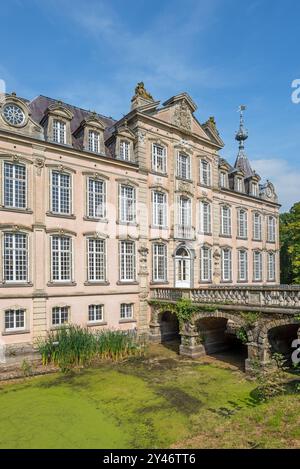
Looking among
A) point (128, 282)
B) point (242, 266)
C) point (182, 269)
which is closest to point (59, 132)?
point (128, 282)

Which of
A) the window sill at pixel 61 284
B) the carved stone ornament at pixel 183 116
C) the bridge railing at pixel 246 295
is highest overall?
the carved stone ornament at pixel 183 116

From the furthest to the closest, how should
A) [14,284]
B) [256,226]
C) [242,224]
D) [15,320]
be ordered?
[256,226], [242,224], [15,320], [14,284]

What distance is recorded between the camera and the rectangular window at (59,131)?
60.7ft

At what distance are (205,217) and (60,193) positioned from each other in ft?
39.5

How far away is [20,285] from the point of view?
54.7ft

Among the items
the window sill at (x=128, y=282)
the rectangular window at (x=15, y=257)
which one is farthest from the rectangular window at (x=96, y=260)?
the rectangular window at (x=15, y=257)

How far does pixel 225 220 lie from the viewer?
28.2 meters

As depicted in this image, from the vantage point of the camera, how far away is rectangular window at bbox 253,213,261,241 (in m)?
31.1

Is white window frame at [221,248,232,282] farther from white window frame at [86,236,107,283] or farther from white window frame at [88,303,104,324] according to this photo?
white window frame at [88,303,104,324]

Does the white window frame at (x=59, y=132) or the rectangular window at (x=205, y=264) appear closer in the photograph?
the white window frame at (x=59, y=132)

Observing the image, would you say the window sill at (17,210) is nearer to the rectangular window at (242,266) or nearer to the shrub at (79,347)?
the shrub at (79,347)

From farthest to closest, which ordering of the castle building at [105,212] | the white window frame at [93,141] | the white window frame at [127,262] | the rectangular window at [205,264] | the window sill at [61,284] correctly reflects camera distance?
the rectangular window at [205,264]
the white window frame at [127,262]
the white window frame at [93,141]
the window sill at [61,284]
the castle building at [105,212]

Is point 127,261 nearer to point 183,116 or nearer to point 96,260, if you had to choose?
point 96,260

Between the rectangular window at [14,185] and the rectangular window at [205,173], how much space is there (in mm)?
13583
